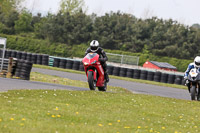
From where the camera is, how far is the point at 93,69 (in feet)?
45.0

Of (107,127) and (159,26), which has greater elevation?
(159,26)

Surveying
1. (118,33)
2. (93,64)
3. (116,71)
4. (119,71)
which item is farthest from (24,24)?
(93,64)

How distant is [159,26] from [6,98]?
55309 mm

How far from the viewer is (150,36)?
6172cm

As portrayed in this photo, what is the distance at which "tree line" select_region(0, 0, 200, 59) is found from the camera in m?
59.0

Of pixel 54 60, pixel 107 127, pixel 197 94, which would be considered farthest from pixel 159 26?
pixel 107 127

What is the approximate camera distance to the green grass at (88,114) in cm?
683

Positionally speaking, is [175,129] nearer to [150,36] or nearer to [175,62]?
[175,62]

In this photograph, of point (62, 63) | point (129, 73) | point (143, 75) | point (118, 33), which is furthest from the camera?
point (118, 33)

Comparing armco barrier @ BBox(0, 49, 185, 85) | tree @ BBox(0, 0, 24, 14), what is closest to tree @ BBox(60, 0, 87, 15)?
tree @ BBox(0, 0, 24, 14)

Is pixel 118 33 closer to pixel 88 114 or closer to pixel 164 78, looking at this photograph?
pixel 164 78

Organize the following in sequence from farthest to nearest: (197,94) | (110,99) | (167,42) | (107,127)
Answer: (167,42), (197,94), (110,99), (107,127)

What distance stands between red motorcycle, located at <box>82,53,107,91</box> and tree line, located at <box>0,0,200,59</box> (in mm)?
43648

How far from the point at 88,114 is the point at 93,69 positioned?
534 centimetres
